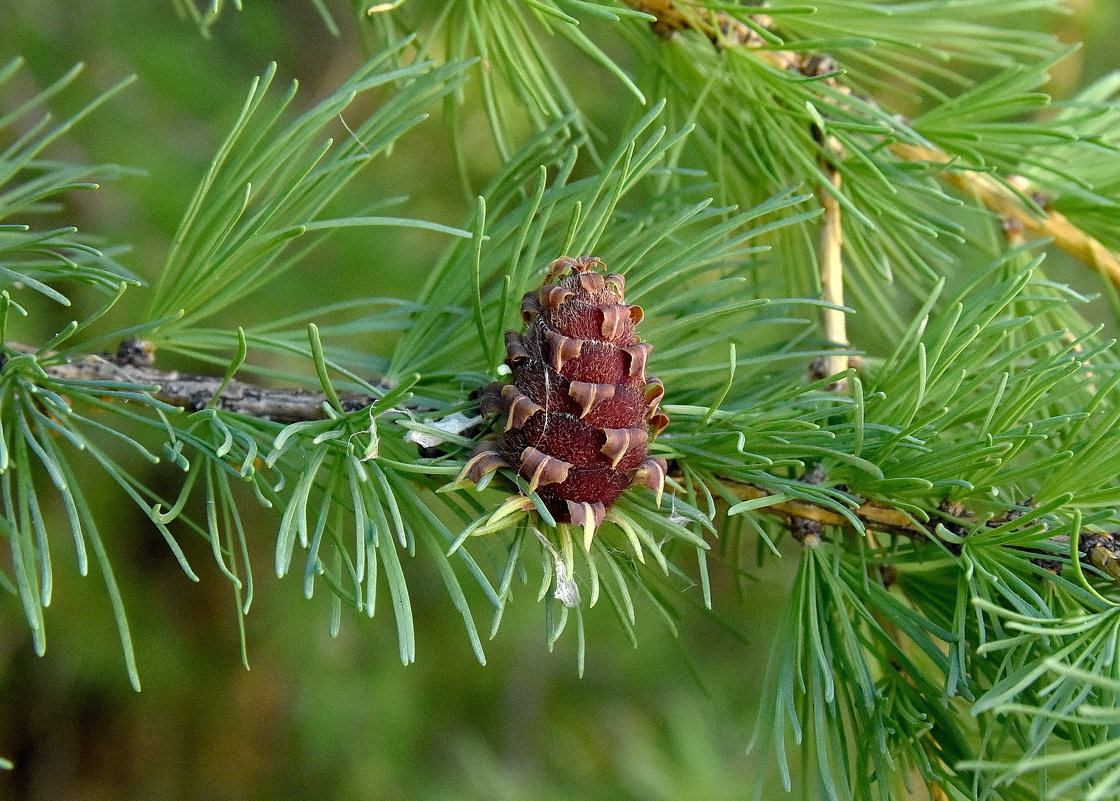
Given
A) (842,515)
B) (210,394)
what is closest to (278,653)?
(210,394)

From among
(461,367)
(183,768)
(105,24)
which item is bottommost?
(183,768)

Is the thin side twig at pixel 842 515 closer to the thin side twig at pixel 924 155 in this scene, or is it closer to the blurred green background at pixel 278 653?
the thin side twig at pixel 924 155

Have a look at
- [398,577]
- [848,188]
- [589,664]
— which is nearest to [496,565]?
[398,577]

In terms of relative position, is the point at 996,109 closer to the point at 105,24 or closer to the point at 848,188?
the point at 848,188

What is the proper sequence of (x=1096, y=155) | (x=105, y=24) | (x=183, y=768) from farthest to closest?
1. (x=183, y=768)
2. (x=105, y=24)
3. (x=1096, y=155)

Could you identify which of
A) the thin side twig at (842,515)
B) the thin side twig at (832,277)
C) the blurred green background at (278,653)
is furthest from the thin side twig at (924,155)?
the blurred green background at (278,653)

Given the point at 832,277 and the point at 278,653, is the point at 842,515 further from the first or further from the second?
the point at 278,653
